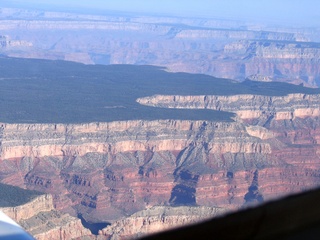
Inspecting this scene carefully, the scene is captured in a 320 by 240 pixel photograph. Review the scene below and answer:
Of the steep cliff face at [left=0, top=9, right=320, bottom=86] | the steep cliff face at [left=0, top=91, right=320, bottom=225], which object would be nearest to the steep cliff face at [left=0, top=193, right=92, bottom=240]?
the steep cliff face at [left=0, top=91, right=320, bottom=225]

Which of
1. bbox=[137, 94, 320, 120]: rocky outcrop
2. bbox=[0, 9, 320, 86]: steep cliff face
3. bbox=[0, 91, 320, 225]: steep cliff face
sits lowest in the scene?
bbox=[0, 91, 320, 225]: steep cliff face

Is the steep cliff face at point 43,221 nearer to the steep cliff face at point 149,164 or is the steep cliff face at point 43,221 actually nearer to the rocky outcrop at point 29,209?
the rocky outcrop at point 29,209

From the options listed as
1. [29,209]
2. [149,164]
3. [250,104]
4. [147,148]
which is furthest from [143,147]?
[29,209]

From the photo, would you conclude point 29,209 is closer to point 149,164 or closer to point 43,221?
point 43,221

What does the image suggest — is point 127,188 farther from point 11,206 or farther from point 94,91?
point 94,91

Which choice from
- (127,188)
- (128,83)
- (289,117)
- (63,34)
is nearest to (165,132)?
(127,188)

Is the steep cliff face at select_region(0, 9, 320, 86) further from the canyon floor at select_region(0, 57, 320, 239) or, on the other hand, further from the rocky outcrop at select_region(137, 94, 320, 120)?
the canyon floor at select_region(0, 57, 320, 239)
